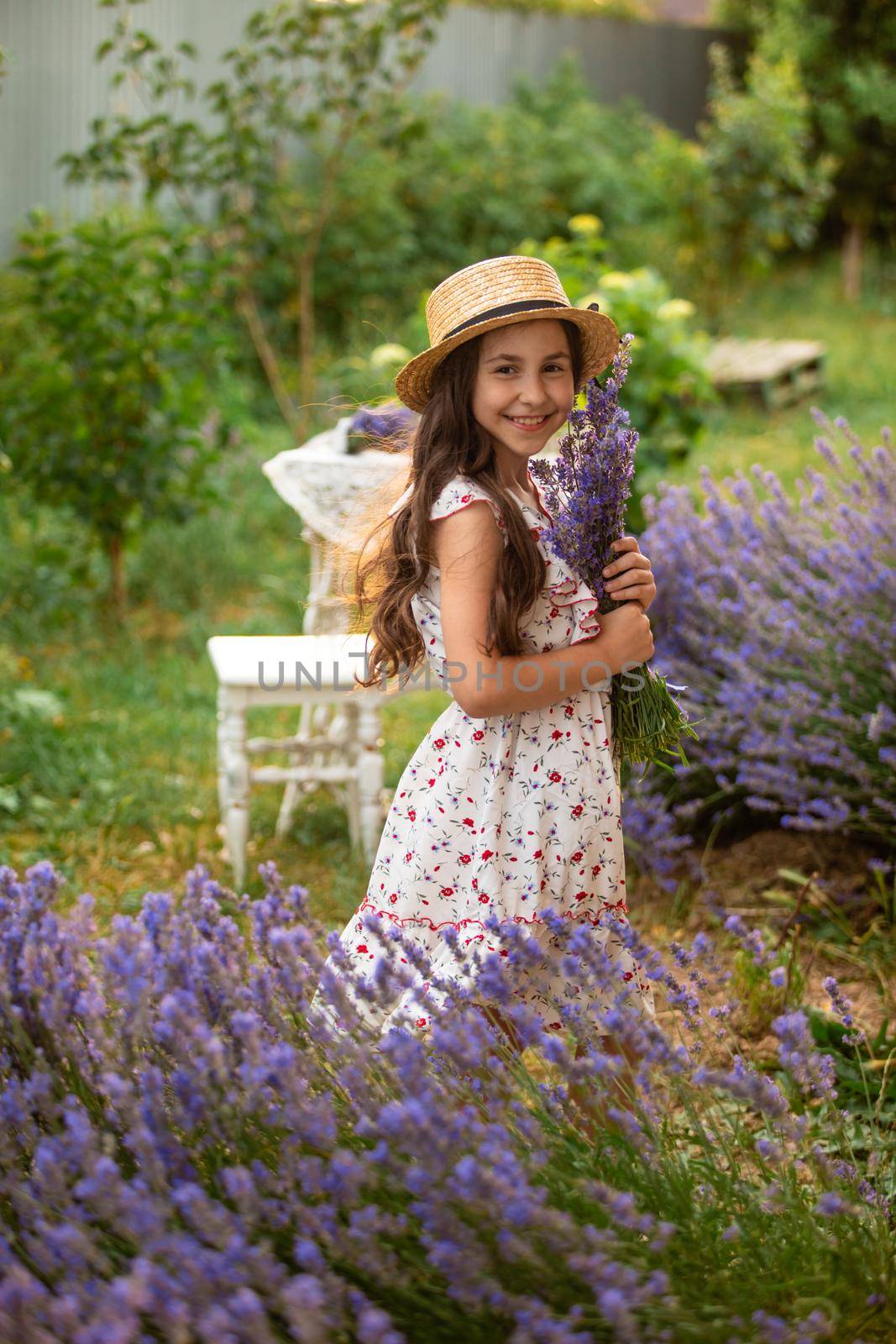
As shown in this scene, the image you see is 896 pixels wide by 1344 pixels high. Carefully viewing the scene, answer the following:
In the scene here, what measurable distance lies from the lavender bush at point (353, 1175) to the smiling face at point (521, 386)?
2.44 ft

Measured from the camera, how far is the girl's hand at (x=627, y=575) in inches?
77.1

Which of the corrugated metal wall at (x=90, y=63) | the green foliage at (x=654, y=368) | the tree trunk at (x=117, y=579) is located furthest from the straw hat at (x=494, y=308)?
the corrugated metal wall at (x=90, y=63)

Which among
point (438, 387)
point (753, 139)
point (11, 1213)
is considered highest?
point (753, 139)

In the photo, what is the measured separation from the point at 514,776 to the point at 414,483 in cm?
47

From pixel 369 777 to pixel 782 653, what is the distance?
44.1 inches

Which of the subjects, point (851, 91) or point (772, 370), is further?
point (851, 91)

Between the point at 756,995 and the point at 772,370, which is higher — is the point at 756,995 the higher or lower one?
the lower one

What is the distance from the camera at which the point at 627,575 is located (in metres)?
1.97

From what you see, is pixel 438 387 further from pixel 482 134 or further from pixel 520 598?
pixel 482 134

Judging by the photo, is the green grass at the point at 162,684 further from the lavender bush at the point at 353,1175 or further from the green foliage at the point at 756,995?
the lavender bush at the point at 353,1175

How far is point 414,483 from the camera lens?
2.06 meters

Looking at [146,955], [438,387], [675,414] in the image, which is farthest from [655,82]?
[146,955]

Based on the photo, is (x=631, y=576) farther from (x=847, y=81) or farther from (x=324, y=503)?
(x=847, y=81)

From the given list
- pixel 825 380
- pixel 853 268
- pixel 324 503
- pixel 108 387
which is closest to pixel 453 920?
pixel 324 503
